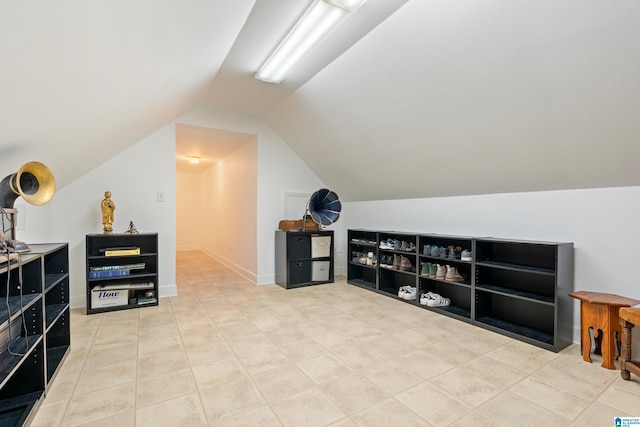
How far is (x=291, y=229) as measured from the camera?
14.2 ft

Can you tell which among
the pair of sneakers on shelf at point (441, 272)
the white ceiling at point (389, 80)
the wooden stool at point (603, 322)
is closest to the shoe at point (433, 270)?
the pair of sneakers on shelf at point (441, 272)

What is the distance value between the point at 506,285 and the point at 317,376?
2.11m

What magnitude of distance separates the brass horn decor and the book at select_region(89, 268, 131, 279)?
144 centimetres

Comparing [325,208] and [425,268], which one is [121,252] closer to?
[325,208]

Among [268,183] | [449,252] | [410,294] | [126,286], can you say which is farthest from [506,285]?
[126,286]

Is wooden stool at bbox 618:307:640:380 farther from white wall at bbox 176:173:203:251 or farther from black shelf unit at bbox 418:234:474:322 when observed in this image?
white wall at bbox 176:173:203:251

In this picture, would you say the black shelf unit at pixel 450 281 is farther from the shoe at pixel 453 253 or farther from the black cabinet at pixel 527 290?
the black cabinet at pixel 527 290

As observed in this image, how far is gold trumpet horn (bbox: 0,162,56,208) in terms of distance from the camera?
1742 millimetres

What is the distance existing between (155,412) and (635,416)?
250 centimetres

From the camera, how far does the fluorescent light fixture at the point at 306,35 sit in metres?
1.91

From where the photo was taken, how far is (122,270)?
3371mm

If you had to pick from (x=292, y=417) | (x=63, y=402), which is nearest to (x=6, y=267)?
(x=63, y=402)

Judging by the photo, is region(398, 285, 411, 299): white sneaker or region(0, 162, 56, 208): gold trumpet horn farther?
region(398, 285, 411, 299): white sneaker

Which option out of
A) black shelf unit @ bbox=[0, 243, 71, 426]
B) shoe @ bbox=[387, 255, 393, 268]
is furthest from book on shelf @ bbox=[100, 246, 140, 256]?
shoe @ bbox=[387, 255, 393, 268]
